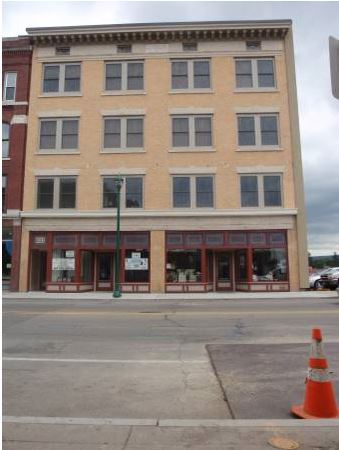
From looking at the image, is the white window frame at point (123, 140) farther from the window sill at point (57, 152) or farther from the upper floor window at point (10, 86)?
the upper floor window at point (10, 86)

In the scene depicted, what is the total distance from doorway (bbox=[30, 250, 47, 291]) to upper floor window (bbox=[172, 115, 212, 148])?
10379 millimetres

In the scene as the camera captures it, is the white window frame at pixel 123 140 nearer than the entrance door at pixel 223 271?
No

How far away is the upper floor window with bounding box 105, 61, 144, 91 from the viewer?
93.1ft

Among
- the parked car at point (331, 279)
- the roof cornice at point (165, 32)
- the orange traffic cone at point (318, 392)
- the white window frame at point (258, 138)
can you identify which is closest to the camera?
the orange traffic cone at point (318, 392)

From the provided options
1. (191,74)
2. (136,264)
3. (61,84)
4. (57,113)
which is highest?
(191,74)

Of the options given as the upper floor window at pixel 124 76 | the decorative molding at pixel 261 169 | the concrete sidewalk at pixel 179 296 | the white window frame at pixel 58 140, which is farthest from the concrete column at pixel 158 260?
the upper floor window at pixel 124 76

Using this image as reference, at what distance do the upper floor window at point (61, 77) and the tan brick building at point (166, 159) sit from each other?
0.06 meters

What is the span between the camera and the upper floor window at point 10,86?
2888 cm

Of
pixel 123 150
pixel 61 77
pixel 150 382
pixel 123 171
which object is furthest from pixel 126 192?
pixel 150 382

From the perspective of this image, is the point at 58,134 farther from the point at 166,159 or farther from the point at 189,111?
the point at 189,111

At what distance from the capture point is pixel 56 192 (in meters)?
27.6

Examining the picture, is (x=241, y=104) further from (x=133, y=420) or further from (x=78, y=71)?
(x=133, y=420)

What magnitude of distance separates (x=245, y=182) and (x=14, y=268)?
1427 cm

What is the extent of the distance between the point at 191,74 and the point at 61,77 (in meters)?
8.00
